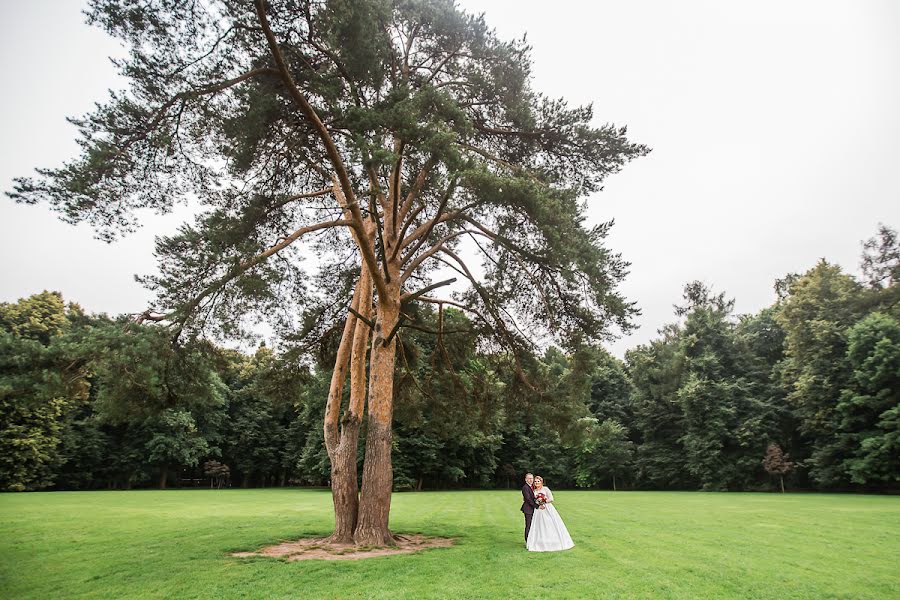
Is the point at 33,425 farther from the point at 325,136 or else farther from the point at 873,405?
the point at 873,405

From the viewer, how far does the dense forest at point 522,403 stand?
10039mm

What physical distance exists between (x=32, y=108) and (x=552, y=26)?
10273mm

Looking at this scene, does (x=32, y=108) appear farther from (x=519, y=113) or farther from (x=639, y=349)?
(x=639, y=349)

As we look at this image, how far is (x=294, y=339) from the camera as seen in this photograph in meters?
14.1

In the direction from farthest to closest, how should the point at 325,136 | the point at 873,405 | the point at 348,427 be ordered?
the point at 873,405
the point at 348,427
the point at 325,136

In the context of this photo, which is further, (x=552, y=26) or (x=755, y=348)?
(x=755, y=348)

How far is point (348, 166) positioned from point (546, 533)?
881 cm

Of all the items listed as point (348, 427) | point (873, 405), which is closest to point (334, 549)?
point (348, 427)

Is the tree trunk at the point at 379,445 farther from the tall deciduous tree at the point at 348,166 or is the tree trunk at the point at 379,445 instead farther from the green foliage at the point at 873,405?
the green foliage at the point at 873,405

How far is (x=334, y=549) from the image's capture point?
10.3m

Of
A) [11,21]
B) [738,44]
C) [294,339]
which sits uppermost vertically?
[738,44]

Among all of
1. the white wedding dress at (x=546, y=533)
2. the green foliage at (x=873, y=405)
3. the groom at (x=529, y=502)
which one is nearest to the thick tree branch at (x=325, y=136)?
the groom at (x=529, y=502)

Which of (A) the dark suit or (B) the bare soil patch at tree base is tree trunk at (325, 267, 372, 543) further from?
(A) the dark suit

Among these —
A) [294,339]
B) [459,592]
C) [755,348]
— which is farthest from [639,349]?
[459,592]
